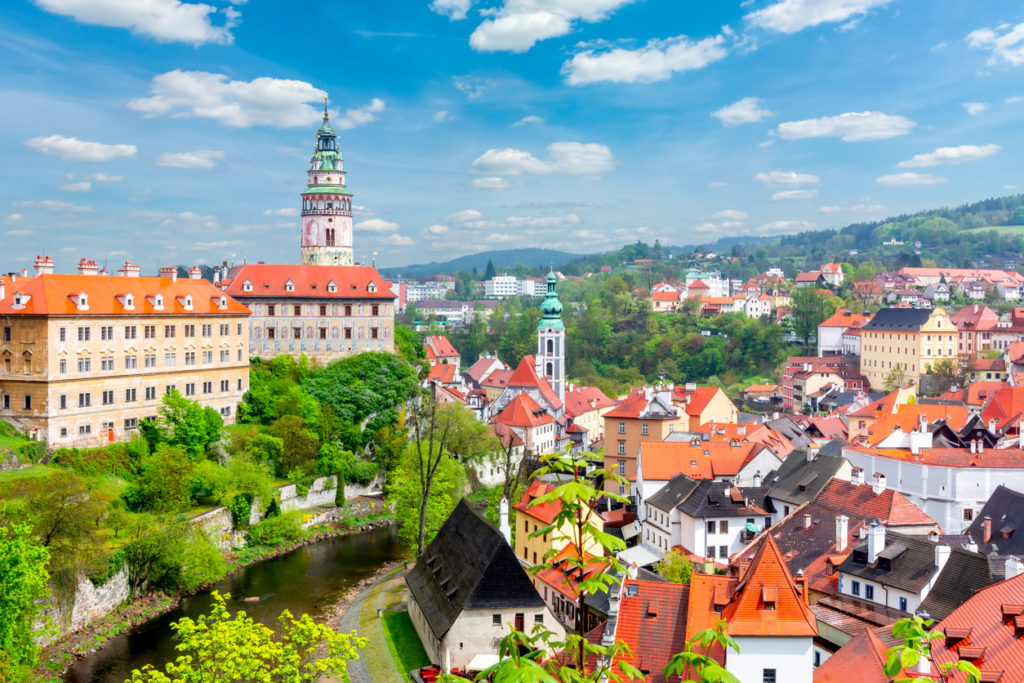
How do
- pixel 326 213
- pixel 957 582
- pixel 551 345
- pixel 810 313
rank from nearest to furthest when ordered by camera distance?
pixel 957 582
pixel 326 213
pixel 551 345
pixel 810 313

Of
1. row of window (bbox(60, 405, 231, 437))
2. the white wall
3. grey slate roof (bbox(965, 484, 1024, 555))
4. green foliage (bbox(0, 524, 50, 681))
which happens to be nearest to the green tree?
grey slate roof (bbox(965, 484, 1024, 555))

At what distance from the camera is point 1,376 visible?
39156 millimetres

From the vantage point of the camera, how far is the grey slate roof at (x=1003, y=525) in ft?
87.2

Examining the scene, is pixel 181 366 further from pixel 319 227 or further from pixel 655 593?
pixel 655 593

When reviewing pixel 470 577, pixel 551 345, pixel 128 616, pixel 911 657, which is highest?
pixel 911 657

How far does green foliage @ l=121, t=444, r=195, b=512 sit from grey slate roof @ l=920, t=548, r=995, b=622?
2861 cm

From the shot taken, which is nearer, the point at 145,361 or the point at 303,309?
the point at 145,361

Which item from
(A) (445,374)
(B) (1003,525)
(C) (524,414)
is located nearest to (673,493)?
(B) (1003,525)

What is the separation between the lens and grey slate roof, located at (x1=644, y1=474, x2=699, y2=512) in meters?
34.0

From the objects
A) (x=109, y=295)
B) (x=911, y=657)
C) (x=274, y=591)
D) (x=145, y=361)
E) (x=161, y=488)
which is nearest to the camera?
(x=911, y=657)

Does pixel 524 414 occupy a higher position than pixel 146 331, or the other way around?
pixel 146 331

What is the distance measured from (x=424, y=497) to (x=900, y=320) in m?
61.4

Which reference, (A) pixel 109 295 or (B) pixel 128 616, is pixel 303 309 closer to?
(A) pixel 109 295

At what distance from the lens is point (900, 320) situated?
264 feet
